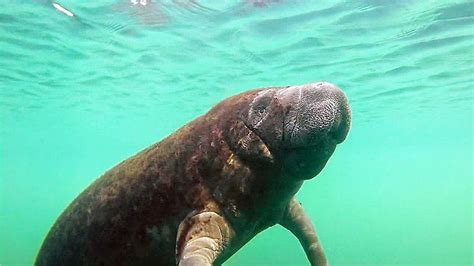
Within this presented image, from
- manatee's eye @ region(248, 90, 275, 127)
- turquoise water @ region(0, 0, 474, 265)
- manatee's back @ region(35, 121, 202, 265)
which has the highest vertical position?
manatee's eye @ region(248, 90, 275, 127)

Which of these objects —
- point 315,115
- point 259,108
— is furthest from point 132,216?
point 315,115

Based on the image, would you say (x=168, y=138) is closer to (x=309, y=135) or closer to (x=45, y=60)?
(x=309, y=135)

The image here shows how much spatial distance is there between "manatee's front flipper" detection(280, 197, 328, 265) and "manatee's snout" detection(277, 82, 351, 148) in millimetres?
1056

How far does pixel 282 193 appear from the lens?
430 cm

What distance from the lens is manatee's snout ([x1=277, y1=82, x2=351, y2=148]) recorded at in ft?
13.2

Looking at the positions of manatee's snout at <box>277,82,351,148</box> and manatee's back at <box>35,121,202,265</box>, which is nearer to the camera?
manatee's snout at <box>277,82,351,148</box>

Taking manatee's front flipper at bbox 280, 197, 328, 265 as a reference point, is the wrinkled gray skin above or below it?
above

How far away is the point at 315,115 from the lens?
13.3 feet

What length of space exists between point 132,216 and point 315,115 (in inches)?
68.5

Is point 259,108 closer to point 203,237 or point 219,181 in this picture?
point 219,181

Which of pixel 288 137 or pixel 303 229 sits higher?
pixel 288 137

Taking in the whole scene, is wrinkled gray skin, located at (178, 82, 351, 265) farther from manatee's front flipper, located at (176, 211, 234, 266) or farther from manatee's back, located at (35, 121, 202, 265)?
manatee's back, located at (35, 121, 202, 265)

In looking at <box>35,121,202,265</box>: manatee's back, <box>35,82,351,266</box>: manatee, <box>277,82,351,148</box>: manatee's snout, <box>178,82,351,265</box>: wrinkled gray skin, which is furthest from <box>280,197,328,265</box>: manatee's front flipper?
<box>35,121,202,265</box>: manatee's back

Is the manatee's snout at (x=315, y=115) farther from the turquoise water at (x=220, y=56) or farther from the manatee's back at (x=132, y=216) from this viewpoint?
the turquoise water at (x=220, y=56)
